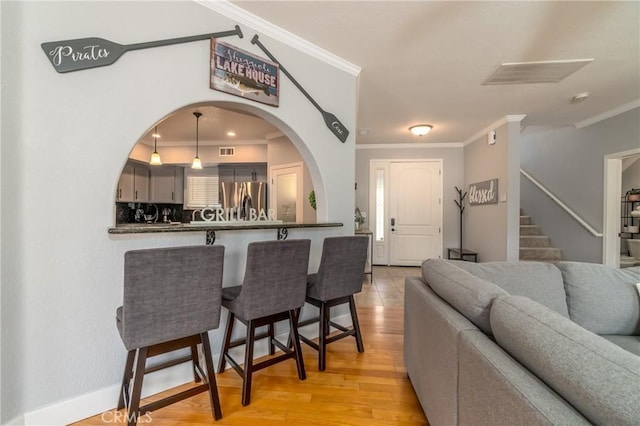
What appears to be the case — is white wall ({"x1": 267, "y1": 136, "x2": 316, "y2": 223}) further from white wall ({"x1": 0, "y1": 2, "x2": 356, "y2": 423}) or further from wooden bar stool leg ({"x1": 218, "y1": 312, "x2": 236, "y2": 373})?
white wall ({"x1": 0, "y1": 2, "x2": 356, "y2": 423})

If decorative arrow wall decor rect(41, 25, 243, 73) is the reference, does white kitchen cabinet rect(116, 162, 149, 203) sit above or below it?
below

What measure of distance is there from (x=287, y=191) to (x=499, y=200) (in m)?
3.48

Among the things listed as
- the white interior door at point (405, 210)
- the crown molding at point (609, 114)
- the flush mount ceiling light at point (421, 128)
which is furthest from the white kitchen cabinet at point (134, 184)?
the crown molding at point (609, 114)

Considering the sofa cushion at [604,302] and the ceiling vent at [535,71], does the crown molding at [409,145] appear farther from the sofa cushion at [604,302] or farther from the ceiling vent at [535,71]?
the sofa cushion at [604,302]

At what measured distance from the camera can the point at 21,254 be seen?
1357 mm

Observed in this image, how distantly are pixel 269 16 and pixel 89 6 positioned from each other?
1.13m

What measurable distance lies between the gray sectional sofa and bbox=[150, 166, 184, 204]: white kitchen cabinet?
5.36m

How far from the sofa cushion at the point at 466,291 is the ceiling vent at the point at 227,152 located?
4869 mm

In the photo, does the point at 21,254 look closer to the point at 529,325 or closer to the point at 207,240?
the point at 207,240

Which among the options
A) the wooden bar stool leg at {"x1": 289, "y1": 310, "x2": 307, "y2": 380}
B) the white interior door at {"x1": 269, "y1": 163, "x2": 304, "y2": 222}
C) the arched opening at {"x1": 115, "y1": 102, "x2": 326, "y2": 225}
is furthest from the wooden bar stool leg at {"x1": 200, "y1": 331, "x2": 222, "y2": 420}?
the white interior door at {"x1": 269, "y1": 163, "x2": 304, "y2": 222}

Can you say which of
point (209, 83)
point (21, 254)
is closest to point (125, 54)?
point (209, 83)

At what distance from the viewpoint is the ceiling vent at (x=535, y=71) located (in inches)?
105

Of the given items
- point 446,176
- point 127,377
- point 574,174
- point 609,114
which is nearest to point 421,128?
point 446,176

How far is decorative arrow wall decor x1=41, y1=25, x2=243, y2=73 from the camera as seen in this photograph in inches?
56.0
